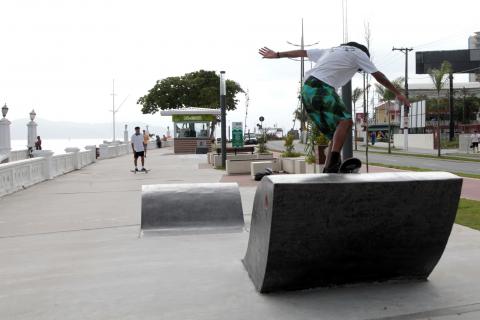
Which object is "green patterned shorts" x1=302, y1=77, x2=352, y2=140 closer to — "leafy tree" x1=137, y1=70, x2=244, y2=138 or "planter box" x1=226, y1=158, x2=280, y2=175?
"planter box" x1=226, y1=158, x2=280, y2=175

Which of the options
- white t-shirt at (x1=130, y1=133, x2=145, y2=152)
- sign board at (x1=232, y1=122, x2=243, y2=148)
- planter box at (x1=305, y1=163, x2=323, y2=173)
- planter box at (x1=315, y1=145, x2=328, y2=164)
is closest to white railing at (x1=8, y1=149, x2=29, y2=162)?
white t-shirt at (x1=130, y1=133, x2=145, y2=152)

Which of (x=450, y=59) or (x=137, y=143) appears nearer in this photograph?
(x=137, y=143)

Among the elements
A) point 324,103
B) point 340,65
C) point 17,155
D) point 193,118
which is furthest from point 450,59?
point 324,103

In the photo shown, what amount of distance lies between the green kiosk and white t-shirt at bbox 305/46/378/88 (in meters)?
32.4

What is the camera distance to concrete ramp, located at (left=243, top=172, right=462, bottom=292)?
3.49m

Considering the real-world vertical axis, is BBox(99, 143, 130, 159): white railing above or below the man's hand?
below

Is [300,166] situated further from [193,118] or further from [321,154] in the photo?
[193,118]

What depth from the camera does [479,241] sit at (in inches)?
233

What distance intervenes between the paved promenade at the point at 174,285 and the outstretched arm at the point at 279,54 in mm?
2016

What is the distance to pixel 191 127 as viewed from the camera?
37.9 meters

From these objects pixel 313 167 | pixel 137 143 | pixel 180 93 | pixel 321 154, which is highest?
pixel 180 93

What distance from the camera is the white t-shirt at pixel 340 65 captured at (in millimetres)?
4375

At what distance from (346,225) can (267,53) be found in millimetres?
2019

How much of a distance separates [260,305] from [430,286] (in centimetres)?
142
